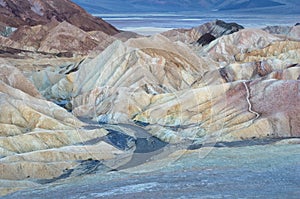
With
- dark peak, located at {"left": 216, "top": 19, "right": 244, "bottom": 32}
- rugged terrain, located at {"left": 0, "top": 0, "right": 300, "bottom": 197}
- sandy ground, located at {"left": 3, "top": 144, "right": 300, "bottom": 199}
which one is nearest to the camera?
sandy ground, located at {"left": 3, "top": 144, "right": 300, "bottom": 199}

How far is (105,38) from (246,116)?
164 feet

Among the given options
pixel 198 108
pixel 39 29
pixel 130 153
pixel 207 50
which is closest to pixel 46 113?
pixel 130 153

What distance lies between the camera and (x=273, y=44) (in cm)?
4247

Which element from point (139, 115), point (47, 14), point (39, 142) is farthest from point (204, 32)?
point (39, 142)

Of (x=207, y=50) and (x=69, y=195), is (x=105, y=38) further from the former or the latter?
(x=69, y=195)

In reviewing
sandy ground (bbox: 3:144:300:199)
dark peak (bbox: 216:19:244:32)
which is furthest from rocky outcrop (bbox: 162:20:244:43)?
sandy ground (bbox: 3:144:300:199)

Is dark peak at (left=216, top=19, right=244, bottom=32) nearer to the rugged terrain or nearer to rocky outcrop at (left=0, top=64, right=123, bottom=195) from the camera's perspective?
the rugged terrain

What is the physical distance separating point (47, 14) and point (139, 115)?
6422 centimetres

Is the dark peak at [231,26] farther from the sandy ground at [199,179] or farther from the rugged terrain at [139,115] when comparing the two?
the sandy ground at [199,179]

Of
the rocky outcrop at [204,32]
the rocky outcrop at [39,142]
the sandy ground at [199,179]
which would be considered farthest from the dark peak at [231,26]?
the sandy ground at [199,179]

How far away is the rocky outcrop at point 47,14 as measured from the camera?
7931 centimetres

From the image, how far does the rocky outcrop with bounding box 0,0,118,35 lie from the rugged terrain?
4413 centimetres

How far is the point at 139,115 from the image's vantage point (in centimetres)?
2453

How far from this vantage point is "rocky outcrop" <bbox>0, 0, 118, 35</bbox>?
79.3 m
